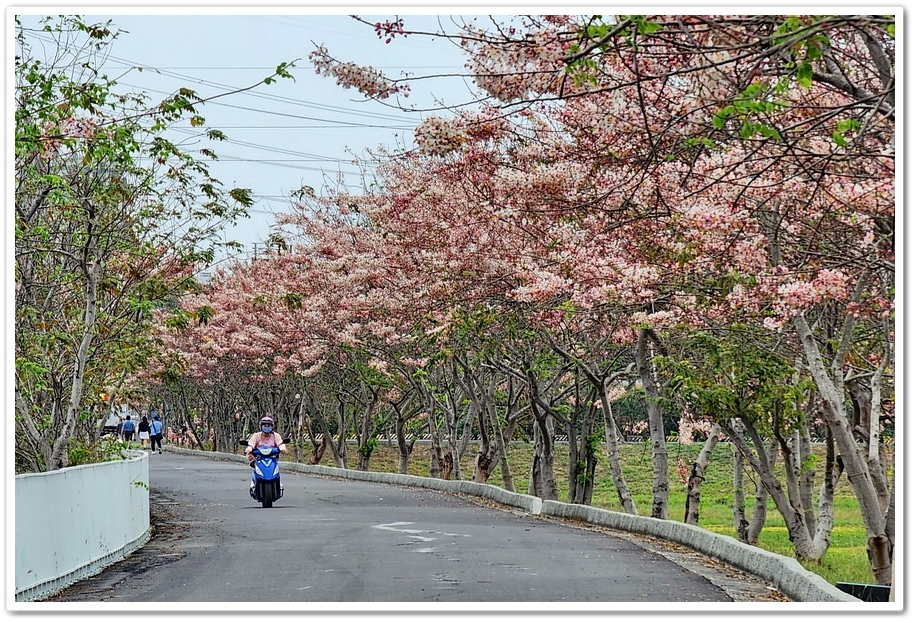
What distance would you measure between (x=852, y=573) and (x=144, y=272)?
29.4ft

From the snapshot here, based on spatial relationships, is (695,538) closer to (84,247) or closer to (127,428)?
(84,247)

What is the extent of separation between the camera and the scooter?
1786 cm

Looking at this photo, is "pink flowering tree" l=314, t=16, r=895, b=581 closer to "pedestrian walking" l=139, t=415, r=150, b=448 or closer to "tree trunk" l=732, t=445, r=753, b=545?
"tree trunk" l=732, t=445, r=753, b=545

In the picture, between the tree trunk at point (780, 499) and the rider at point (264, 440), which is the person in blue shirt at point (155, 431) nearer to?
the rider at point (264, 440)

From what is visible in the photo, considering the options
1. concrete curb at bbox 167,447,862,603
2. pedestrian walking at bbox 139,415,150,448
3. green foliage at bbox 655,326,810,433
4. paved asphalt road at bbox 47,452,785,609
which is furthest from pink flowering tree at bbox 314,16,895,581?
pedestrian walking at bbox 139,415,150,448

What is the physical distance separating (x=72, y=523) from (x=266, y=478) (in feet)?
27.3

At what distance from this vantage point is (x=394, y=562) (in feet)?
36.8

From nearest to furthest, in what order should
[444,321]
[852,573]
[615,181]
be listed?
1. [615,181]
2. [852,573]
3. [444,321]

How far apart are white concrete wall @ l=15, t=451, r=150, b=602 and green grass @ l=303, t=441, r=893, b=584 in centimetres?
765

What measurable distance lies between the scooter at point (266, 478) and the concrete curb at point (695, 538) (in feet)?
12.7

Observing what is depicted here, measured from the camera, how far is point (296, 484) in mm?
25391
